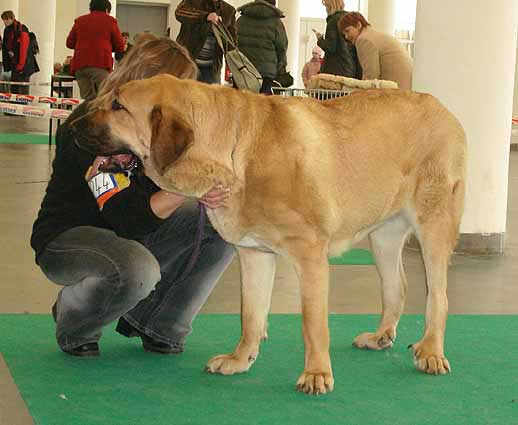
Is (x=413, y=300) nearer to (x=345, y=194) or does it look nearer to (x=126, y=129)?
(x=345, y=194)

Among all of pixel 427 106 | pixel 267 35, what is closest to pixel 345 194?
pixel 427 106

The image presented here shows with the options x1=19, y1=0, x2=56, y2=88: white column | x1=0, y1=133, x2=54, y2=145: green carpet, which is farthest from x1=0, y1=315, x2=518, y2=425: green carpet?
x1=19, y1=0, x2=56, y2=88: white column

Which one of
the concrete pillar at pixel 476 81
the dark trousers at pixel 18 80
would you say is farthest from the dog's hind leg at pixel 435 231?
the dark trousers at pixel 18 80

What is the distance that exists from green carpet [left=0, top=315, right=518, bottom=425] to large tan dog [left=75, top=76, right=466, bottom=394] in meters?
0.12

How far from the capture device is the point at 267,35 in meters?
10.1

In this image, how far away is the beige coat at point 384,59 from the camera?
782 centimetres

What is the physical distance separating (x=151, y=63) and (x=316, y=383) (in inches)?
52.3

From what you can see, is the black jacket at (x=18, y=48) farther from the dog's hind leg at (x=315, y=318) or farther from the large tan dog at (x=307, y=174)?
the dog's hind leg at (x=315, y=318)

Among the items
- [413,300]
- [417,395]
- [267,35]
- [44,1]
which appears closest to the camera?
[417,395]

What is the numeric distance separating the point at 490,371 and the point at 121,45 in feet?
29.7

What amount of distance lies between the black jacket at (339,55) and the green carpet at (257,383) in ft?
16.3

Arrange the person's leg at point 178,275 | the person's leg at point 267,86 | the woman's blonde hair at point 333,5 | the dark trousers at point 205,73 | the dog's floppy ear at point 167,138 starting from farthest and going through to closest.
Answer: the person's leg at point 267,86 → the woman's blonde hair at point 333,5 → the dark trousers at point 205,73 → the person's leg at point 178,275 → the dog's floppy ear at point 167,138

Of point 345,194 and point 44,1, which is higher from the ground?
point 44,1

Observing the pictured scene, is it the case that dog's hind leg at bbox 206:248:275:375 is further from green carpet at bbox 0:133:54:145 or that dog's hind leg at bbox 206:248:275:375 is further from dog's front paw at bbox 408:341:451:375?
green carpet at bbox 0:133:54:145
